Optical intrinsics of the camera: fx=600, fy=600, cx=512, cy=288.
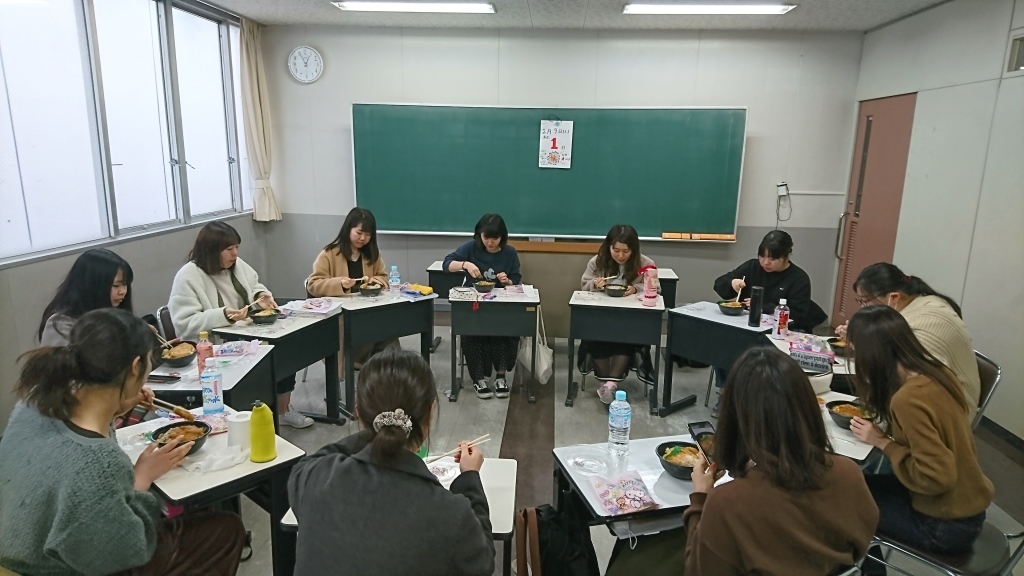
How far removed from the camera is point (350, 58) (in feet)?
19.2

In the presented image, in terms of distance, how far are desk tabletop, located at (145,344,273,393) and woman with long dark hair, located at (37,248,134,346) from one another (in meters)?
0.41

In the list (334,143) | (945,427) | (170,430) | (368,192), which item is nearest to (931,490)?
(945,427)

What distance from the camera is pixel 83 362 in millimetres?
1551

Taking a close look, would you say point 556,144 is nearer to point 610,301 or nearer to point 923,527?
point 610,301

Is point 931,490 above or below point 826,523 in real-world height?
below

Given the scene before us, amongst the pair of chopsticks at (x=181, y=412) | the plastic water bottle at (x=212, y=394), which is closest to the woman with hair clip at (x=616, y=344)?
the plastic water bottle at (x=212, y=394)

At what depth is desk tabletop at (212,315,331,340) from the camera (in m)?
3.16

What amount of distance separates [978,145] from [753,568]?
12.9 feet

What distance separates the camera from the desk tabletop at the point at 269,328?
10.4 ft

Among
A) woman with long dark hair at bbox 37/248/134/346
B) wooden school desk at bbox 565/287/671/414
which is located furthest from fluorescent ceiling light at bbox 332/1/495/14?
woman with long dark hair at bbox 37/248/134/346

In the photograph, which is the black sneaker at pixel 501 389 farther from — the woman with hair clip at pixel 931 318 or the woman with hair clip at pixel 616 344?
the woman with hair clip at pixel 931 318

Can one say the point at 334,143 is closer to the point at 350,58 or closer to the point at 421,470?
the point at 350,58

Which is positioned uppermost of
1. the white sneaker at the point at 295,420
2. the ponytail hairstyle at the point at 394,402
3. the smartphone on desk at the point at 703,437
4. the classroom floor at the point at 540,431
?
the ponytail hairstyle at the point at 394,402

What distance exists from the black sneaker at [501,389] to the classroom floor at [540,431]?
5cm
